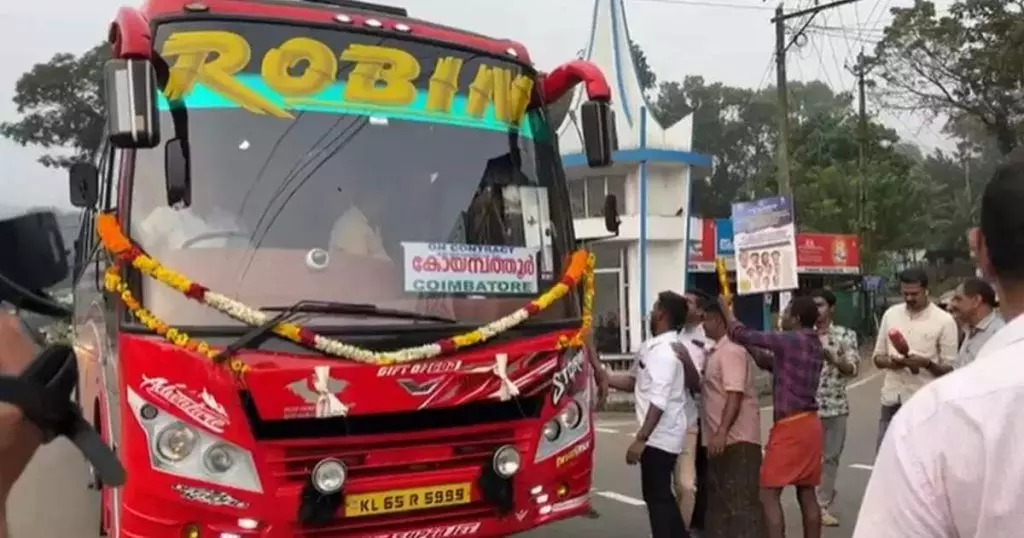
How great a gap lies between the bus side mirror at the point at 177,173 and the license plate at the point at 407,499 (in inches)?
61.4

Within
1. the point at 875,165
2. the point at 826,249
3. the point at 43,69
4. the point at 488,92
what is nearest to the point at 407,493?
the point at 488,92

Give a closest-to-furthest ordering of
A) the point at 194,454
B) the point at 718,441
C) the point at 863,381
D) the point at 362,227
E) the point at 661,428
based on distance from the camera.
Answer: the point at 194,454
the point at 362,227
the point at 661,428
the point at 718,441
the point at 863,381

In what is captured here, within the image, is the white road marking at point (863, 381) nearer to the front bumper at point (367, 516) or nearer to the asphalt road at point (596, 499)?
the asphalt road at point (596, 499)

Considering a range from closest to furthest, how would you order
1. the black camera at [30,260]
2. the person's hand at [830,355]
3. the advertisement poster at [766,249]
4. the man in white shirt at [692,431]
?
the black camera at [30,260] < the man in white shirt at [692,431] < the person's hand at [830,355] < the advertisement poster at [766,249]

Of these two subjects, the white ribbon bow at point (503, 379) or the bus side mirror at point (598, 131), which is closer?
the white ribbon bow at point (503, 379)

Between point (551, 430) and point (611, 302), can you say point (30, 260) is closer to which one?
point (551, 430)

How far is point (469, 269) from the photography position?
5.01 m

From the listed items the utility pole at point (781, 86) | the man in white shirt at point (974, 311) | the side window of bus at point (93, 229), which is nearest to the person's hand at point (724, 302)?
the man in white shirt at point (974, 311)

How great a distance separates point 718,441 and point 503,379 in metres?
1.98

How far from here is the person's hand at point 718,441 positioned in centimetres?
611

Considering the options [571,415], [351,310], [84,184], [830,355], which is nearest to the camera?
[351,310]

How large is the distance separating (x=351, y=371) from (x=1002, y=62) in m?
21.3


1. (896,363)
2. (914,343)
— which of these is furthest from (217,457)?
(914,343)

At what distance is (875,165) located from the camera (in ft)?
121
